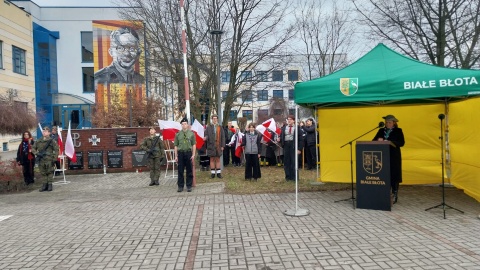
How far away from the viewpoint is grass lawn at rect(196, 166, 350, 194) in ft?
31.8

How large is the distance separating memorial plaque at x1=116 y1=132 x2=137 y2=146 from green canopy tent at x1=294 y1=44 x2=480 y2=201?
25.8ft

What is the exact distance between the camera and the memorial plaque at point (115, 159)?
14.7 metres

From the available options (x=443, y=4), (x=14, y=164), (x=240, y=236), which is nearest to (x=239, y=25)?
(x=443, y=4)

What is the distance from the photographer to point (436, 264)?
175 inches

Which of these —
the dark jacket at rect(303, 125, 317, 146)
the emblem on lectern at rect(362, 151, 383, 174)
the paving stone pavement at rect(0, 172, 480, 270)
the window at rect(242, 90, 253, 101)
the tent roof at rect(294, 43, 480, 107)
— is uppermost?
the window at rect(242, 90, 253, 101)

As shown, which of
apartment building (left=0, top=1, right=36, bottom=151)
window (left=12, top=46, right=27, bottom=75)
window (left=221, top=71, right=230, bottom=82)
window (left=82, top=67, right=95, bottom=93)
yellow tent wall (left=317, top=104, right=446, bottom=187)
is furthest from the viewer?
window (left=82, top=67, right=95, bottom=93)

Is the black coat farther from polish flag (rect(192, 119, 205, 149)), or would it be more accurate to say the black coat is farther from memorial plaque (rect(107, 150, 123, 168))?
memorial plaque (rect(107, 150, 123, 168))

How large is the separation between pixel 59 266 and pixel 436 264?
4680mm

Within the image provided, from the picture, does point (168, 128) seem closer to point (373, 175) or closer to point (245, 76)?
point (245, 76)

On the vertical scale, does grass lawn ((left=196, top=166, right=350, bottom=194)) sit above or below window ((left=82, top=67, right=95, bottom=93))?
below

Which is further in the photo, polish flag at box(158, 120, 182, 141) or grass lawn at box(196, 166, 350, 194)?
polish flag at box(158, 120, 182, 141)

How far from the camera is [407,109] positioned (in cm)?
945

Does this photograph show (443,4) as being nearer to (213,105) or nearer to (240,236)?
(213,105)

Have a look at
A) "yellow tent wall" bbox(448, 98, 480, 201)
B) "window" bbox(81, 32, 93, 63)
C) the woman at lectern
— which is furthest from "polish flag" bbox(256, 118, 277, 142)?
"window" bbox(81, 32, 93, 63)
